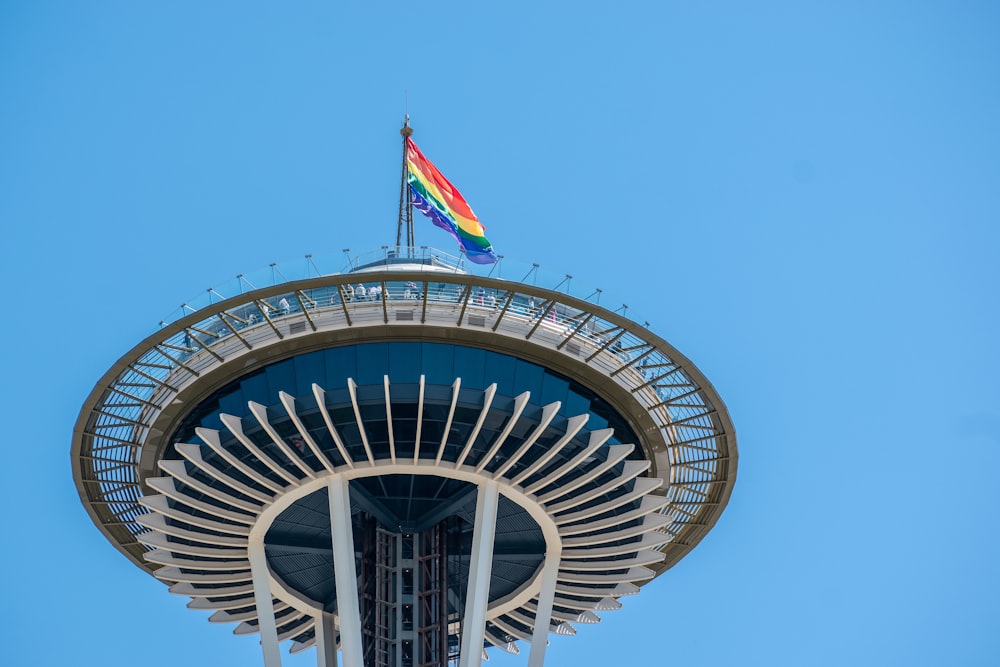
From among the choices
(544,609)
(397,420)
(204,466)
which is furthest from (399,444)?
(544,609)

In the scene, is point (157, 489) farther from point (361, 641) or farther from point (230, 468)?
point (361, 641)

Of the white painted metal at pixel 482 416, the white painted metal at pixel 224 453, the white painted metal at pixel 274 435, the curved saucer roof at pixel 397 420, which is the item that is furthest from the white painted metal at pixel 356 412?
the white painted metal at pixel 224 453

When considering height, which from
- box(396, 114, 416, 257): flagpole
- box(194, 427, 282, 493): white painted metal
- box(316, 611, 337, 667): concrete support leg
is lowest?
box(316, 611, 337, 667): concrete support leg

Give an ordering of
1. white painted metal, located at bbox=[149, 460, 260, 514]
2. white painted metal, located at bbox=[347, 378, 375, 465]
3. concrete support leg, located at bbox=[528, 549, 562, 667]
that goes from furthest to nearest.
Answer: concrete support leg, located at bbox=[528, 549, 562, 667], white painted metal, located at bbox=[149, 460, 260, 514], white painted metal, located at bbox=[347, 378, 375, 465]

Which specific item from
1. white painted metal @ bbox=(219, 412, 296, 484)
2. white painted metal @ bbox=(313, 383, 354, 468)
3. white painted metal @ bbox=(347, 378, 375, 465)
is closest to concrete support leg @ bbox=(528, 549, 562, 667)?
white painted metal @ bbox=(347, 378, 375, 465)

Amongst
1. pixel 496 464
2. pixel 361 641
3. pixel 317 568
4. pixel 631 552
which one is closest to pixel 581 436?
pixel 496 464

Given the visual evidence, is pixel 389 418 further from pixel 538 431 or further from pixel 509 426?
pixel 538 431

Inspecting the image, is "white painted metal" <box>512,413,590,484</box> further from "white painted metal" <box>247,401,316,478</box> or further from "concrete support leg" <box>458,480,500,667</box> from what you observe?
"white painted metal" <box>247,401,316,478</box>
